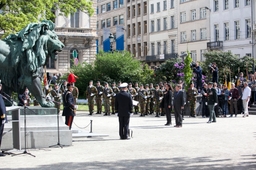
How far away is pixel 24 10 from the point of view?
3294 centimetres

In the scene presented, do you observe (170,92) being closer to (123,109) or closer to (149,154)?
(123,109)

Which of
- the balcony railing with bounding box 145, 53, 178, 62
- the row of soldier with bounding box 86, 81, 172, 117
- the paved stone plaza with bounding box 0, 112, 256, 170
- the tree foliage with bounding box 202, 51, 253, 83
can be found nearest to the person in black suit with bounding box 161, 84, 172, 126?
the paved stone plaza with bounding box 0, 112, 256, 170

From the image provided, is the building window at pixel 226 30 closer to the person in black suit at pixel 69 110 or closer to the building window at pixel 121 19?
the building window at pixel 121 19

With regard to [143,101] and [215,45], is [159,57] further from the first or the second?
[143,101]

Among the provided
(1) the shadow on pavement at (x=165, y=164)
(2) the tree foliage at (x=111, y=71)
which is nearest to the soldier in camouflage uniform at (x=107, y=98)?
(2) the tree foliage at (x=111, y=71)

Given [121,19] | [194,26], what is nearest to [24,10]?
[194,26]

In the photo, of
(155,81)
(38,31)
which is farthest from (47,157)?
(155,81)

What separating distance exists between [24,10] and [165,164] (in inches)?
892

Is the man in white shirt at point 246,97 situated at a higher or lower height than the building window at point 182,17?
lower

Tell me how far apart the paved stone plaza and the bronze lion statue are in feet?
7.17

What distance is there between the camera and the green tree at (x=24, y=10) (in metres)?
31.0

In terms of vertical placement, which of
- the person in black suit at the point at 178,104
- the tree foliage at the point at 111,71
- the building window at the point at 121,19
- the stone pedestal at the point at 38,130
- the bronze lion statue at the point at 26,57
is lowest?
the stone pedestal at the point at 38,130

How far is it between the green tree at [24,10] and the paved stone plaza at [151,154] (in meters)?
13.9

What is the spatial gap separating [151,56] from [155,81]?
133ft
